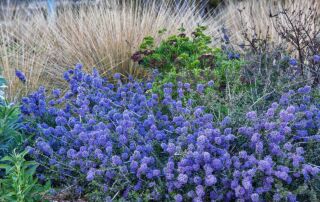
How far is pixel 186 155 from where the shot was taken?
8.87 feet

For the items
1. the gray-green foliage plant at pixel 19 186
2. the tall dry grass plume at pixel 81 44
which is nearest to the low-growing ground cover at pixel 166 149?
the gray-green foliage plant at pixel 19 186

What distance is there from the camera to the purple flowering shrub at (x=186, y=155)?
8.57 ft

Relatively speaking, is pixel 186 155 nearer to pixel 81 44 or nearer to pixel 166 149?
pixel 166 149

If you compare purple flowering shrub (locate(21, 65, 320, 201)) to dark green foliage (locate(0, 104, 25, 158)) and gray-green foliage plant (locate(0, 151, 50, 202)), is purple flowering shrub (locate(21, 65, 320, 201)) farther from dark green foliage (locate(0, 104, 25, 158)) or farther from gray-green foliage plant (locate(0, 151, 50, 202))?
gray-green foliage plant (locate(0, 151, 50, 202))

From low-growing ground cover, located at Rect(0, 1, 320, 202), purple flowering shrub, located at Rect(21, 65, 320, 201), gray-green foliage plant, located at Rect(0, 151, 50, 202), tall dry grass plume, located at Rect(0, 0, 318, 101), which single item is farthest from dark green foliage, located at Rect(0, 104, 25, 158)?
tall dry grass plume, located at Rect(0, 0, 318, 101)

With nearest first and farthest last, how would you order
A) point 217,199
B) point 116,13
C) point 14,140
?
point 217,199 < point 14,140 < point 116,13

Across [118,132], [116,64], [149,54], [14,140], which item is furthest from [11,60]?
[118,132]

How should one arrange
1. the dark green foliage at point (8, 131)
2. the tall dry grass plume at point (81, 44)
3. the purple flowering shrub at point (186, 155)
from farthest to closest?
the tall dry grass plume at point (81, 44)
the dark green foliage at point (8, 131)
the purple flowering shrub at point (186, 155)

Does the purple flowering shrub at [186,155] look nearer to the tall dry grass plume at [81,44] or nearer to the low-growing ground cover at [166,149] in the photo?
the low-growing ground cover at [166,149]

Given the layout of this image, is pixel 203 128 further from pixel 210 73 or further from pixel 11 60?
pixel 11 60

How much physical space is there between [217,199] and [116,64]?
116 inches

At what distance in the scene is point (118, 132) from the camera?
3033 mm

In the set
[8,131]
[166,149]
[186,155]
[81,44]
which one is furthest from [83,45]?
[186,155]

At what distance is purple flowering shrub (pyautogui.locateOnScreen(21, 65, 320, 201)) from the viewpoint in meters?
2.61
